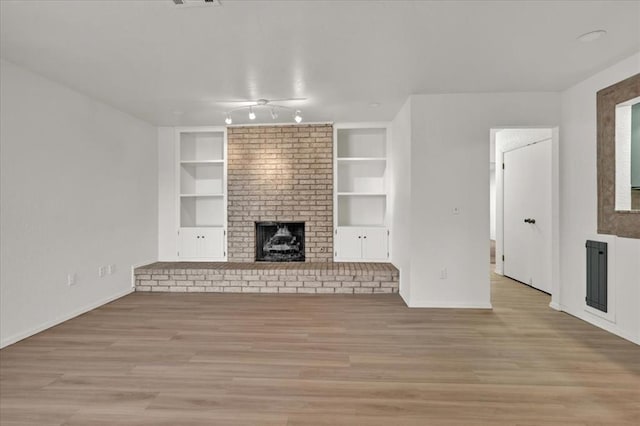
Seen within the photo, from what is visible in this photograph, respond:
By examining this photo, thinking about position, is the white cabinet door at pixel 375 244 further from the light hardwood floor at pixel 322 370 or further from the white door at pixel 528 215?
the white door at pixel 528 215

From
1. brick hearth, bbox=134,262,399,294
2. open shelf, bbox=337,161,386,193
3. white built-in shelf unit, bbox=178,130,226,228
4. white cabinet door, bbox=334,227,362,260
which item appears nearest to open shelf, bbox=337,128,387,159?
open shelf, bbox=337,161,386,193

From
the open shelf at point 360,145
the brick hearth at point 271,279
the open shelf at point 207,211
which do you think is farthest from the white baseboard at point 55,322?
the open shelf at point 360,145

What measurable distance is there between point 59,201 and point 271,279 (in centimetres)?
262

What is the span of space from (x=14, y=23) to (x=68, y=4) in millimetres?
585

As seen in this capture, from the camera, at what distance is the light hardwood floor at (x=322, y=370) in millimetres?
1906

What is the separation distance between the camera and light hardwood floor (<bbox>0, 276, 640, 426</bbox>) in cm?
A: 191

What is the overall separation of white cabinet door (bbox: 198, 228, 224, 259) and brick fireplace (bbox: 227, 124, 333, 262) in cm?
19

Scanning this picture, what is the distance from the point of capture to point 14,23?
7.52 ft

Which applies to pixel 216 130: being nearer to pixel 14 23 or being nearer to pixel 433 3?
pixel 14 23

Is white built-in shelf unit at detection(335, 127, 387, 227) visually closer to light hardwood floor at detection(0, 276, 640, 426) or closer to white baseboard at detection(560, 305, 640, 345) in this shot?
light hardwood floor at detection(0, 276, 640, 426)

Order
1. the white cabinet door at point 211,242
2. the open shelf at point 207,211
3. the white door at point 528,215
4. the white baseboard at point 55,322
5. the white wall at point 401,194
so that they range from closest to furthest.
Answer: the white baseboard at point 55,322 → the white wall at point 401,194 → the white door at point 528,215 → the white cabinet door at point 211,242 → the open shelf at point 207,211

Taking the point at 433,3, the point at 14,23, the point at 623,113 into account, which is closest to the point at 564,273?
the point at 623,113

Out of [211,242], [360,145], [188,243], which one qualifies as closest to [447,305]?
[360,145]

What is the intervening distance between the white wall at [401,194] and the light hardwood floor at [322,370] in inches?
26.9
